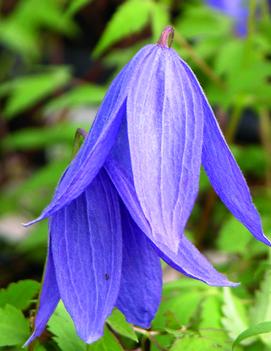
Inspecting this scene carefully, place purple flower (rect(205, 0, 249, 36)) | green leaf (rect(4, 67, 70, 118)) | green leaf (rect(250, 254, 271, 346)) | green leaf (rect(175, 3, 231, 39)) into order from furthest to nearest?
purple flower (rect(205, 0, 249, 36)) → green leaf (rect(4, 67, 70, 118)) → green leaf (rect(175, 3, 231, 39)) → green leaf (rect(250, 254, 271, 346))

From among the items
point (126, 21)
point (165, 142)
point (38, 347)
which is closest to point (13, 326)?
point (38, 347)

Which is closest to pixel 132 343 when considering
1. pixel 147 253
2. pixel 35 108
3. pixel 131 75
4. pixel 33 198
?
pixel 147 253

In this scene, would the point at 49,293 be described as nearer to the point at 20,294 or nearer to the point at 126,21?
the point at 20,294

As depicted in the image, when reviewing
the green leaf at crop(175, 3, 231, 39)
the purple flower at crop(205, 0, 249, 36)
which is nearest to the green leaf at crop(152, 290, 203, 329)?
the green leaf at crop(175, 3, 231, 39)

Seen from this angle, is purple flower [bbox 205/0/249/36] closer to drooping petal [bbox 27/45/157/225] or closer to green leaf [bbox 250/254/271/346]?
green leaf [bbox 250/254/271/346]

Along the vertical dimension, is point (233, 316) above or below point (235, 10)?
below

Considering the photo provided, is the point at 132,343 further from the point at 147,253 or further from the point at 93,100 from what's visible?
the point at 93,100

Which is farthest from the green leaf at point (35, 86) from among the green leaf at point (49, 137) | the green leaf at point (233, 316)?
the green leaf at point (233, 316)
